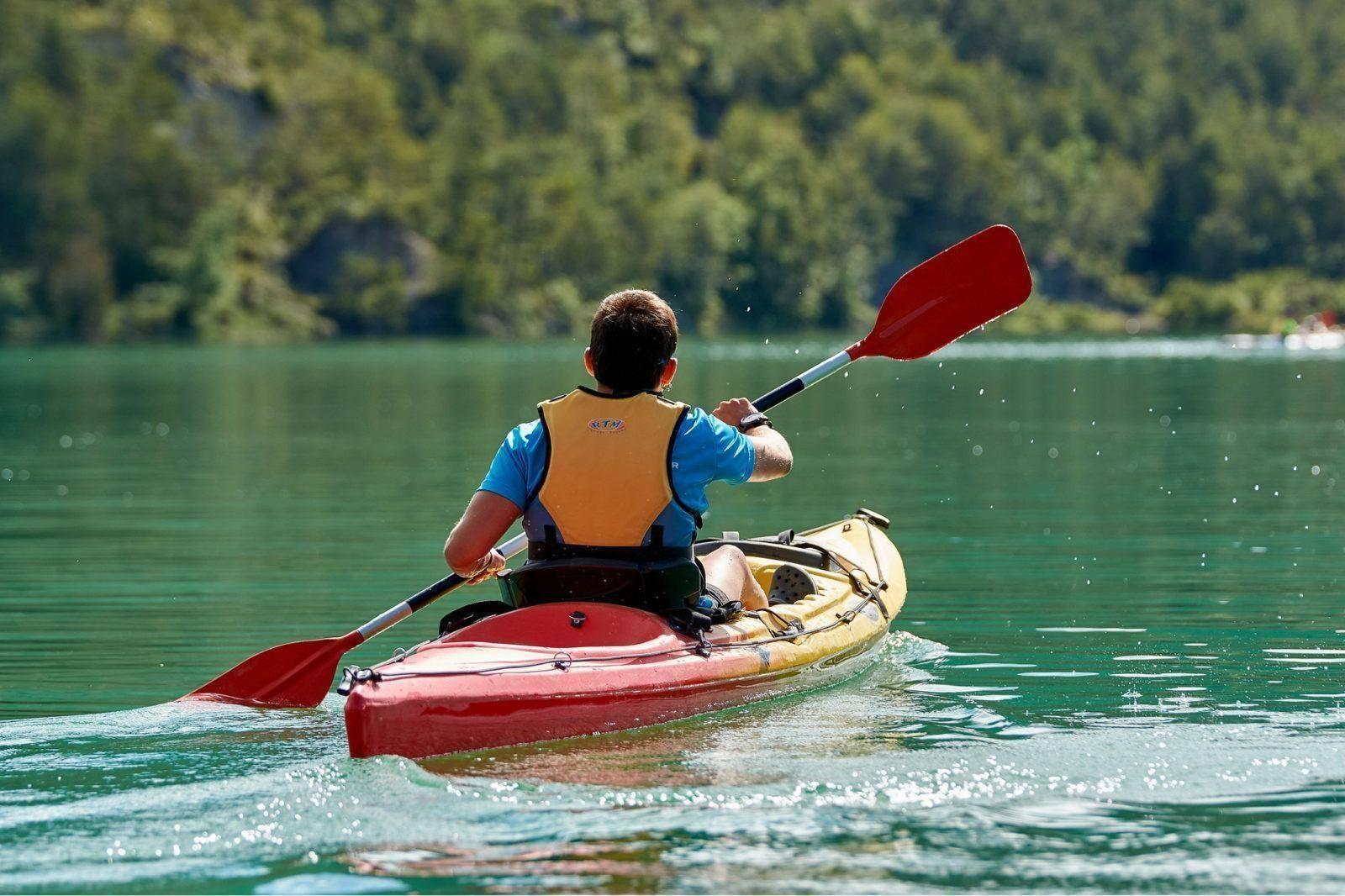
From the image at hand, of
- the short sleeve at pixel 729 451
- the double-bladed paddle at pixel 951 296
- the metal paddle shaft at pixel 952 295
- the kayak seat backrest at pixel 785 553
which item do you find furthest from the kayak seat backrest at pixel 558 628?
the metal paddle shaft at pixel 952 295

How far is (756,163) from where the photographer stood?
4668 inches

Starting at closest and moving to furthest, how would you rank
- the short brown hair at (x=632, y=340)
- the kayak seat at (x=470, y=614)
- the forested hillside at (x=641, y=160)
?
the short brown hair at (x=632, y=340), the kayak seat at (x=470, y=614), the forested hillside at (x=641, y=160)

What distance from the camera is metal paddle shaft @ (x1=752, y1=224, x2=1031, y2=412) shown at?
1049 centimetres

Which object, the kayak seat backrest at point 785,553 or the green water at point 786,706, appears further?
the kayak seat backrest at point 785,553

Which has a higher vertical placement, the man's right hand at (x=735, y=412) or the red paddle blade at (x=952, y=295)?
the red paddle blade at (x=952, y=295)

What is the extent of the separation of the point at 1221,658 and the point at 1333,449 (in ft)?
41.7

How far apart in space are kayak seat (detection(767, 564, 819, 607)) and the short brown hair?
2.34m

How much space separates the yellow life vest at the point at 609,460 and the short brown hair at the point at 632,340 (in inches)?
2.7

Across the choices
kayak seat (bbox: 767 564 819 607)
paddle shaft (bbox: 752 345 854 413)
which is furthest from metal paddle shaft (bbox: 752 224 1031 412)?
kayak seat (bbox: 767 564 819 607)

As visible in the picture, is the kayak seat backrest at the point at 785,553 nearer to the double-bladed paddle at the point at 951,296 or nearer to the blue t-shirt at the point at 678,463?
the double-bladed paddle at the point at 951,296

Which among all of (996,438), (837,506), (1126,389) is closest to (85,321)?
(1126,389)

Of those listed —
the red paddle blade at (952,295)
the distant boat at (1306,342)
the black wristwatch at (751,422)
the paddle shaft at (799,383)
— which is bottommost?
the black wristwatch at (751,422)

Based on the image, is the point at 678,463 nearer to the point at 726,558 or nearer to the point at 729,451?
the point at 729,451

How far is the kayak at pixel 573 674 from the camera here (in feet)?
22.3
